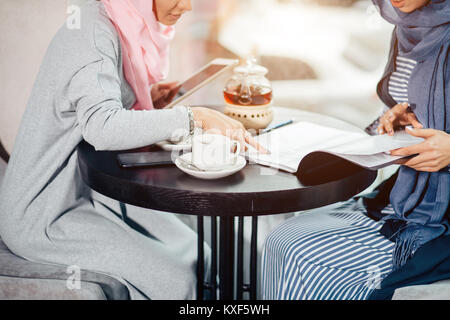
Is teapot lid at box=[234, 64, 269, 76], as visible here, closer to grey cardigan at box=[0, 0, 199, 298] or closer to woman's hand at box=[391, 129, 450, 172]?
grey cardigan at box=[0, 0, 199, 298]

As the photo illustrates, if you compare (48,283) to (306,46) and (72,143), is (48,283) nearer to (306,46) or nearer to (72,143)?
(72,143)

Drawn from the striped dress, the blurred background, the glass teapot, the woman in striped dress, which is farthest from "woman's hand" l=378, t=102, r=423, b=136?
the blurred background

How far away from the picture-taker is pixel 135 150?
3.57ft

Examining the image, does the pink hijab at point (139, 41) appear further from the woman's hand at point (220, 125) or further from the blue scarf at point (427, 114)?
the blue scarf at point (427, 114)

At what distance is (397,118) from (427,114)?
0.08 meters

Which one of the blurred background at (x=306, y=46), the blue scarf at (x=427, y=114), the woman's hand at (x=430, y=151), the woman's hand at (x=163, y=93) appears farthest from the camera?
the blurred background at (x=306, y=46)

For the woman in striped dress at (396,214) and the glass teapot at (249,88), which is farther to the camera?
the glass teapot at (249,88)

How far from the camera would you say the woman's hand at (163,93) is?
1.47m

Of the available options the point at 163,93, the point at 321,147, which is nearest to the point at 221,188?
the point at 321,147

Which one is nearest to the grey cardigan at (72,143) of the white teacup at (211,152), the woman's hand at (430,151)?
the white teacup at (211,152)

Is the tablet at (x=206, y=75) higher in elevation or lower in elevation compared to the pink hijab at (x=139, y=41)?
lower

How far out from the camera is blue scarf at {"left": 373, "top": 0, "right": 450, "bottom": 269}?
1.11 metres

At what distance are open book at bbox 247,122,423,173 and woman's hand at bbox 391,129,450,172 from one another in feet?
0.09

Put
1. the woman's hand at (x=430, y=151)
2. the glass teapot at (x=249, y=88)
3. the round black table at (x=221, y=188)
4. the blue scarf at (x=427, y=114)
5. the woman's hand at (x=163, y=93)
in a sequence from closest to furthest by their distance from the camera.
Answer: the round black table at (x=221, y=188) < the woman's hand at (x=430, y=151) < the blue scarf at (x=427, y=114) < the glass teapot at (x=249, y=88) < the woman's hand at (x=163, y=93)
